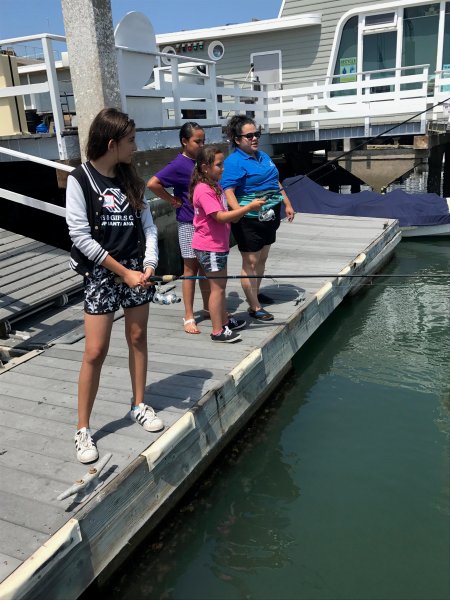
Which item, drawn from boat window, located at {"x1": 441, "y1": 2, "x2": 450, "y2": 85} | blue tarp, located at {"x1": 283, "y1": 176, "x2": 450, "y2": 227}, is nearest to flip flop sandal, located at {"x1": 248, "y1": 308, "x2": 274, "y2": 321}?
blue tarp, located at {"x1": 283, "y1": 176, "x2": 450, "y2": 227}

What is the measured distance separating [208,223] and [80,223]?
1.58 meters

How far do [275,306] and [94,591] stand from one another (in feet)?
10.6

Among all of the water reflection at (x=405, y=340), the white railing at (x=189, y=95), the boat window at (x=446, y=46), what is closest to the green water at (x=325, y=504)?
the water reflection at (x=405, y=340)

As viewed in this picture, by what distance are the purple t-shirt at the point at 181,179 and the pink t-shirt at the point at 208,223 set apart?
0.37 meters

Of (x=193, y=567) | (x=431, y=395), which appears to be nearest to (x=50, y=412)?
(x=193, y=567)

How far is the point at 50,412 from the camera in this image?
138 inches

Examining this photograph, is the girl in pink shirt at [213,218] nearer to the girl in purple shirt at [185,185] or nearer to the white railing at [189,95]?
the girl in purple shirt at [185,185]

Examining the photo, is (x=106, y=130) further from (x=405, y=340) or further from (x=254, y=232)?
(x=405, y=340)

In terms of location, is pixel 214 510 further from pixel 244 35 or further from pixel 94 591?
pixel 244 35

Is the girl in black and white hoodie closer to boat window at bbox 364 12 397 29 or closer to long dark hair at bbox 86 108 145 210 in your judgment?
long dark hair at bbox 86 108 145 210

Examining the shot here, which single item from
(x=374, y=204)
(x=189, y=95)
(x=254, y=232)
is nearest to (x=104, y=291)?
(x=254, y=232)

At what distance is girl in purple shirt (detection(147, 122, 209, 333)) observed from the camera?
14.4 feet

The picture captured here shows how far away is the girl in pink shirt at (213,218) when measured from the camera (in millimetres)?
3990

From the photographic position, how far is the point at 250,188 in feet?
14.8
